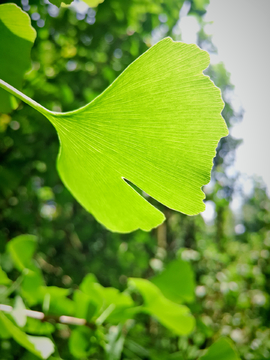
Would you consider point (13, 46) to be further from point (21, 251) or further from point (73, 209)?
point (73, 209)

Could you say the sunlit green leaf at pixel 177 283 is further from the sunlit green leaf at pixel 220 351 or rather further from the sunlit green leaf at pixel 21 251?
the sunlit green leaf at pixel 21 251

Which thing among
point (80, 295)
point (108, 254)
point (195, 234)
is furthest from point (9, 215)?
point (195, 234)

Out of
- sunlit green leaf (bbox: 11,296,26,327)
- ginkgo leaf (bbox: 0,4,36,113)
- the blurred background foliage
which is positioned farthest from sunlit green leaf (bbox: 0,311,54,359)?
ginkgo leaf (bbox: 0,4,36,113)

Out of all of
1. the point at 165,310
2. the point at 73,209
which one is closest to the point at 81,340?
the point at 165,310

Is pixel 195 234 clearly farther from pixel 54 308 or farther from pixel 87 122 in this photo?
pixel 87 122

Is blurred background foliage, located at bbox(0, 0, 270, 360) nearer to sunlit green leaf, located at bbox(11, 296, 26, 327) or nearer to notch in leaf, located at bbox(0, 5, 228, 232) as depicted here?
sunlit green leaf, located at bbox(11, 296, 26, 327)

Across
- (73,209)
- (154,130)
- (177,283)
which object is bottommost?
(73,209)
